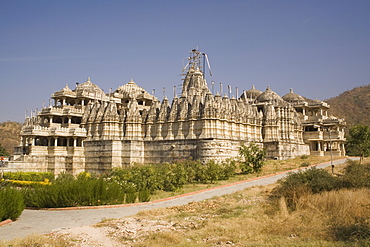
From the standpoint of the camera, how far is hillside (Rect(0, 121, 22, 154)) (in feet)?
311

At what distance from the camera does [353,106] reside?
116m

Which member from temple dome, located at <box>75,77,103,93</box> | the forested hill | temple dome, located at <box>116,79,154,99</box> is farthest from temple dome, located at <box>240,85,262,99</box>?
the forested hill

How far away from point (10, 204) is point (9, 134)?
96.9 meters

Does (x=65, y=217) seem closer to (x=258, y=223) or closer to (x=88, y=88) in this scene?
(x=258, y=223)

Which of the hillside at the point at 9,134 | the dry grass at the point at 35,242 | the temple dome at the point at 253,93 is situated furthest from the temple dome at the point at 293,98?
the hillside at the point at 9,134

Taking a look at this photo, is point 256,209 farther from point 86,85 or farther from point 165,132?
point 86,85

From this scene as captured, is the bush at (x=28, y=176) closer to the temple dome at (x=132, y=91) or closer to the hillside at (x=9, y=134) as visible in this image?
the temple dome at (x=132, y=91)

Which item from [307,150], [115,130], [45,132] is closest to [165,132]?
[115,130]

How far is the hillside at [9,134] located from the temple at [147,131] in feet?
163

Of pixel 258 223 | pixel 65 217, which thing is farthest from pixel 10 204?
pixel 258 223

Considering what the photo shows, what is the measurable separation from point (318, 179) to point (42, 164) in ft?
110

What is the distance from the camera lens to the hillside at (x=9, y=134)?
94719 millimetres

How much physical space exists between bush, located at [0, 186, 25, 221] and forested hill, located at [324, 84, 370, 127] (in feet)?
310

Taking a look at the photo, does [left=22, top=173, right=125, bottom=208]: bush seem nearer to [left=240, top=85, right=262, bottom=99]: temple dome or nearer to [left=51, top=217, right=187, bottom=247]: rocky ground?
[left=51, top=217, right=187, bottom=247]: rocky ground
